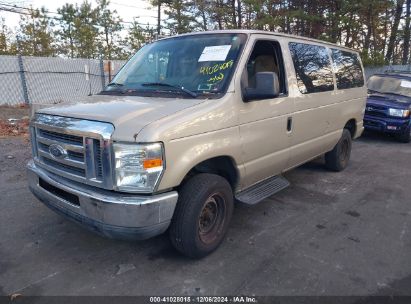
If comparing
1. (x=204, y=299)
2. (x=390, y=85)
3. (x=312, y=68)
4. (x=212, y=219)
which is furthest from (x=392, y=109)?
(x=204, y=299)

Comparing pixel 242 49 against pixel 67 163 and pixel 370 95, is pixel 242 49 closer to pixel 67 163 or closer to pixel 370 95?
pixel 67 163

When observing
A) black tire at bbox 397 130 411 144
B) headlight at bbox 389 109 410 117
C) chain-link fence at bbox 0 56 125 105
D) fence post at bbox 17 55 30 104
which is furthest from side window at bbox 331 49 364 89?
fence post at bbox 17 55 30 104

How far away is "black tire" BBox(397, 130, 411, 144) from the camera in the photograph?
880 centimetres

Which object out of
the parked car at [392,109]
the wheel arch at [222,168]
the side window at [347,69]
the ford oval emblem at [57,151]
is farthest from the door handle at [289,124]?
the parked car at [392,109]

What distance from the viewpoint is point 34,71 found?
49.8 feet

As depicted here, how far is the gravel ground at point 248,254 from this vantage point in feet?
9.36

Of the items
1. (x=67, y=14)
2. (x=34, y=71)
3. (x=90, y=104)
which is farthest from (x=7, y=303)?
(x=67, y=14)

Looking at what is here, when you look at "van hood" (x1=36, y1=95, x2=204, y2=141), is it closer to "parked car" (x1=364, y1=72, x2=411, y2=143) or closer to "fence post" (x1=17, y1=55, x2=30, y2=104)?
"parked car" (x1=364, y1=72, x2=411, y2=143)

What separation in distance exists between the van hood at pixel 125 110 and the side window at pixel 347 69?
3.29 m

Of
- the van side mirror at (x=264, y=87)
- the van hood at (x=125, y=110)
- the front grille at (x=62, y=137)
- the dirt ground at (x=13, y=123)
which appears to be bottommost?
the dirt ground at (x=13, y=123)

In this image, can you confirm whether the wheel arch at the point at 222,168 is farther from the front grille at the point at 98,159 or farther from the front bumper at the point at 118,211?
the front grille at the point at 98,159

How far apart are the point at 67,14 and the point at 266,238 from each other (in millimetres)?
35714

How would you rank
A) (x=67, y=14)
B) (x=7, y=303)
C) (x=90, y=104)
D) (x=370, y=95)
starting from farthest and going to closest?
1. (x=67, y=14)
2. (x=370, y=95)
3. (x=90, y=104)
4. (x=7, y=303)

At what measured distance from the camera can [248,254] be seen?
132 inches
